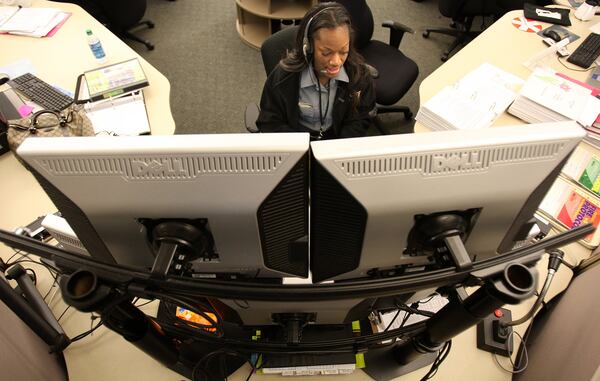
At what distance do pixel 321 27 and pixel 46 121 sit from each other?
104 centimetres

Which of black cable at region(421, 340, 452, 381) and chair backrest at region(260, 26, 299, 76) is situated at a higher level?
chair backrest at region(260, 26, 299, 76)

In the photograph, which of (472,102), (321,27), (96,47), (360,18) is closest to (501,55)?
(472,102)

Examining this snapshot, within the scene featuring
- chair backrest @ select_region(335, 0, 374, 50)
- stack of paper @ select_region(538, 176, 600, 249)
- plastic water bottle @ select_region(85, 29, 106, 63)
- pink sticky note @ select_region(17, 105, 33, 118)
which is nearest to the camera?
stack of paper @ select_region(538, 176, 600, 249)

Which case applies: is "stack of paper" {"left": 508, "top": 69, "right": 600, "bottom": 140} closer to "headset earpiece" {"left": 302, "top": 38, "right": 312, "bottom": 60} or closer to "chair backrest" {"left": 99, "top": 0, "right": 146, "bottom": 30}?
"headset earpiece" {"left": 302, "top": 38, "right": 312, "bottom": 60}

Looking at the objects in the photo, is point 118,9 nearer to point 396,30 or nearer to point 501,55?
point 396,30

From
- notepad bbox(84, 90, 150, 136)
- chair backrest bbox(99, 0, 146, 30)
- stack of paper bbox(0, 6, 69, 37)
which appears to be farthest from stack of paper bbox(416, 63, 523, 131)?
chair backrest bbox(99, 0, 146, 30)

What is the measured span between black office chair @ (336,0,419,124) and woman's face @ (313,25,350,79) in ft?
2.01

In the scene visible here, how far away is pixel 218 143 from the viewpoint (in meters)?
0.63

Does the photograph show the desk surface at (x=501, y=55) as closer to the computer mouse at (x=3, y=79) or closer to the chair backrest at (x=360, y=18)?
the chair backrest at (x=360, y=18)

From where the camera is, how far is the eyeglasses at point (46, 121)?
1.38 metres

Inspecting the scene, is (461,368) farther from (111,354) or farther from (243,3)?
(243,3)

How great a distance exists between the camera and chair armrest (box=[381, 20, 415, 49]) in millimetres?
2219

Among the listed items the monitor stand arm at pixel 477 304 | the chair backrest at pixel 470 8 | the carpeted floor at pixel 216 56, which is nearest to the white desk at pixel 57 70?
the carpeted floor at pixel 216 56

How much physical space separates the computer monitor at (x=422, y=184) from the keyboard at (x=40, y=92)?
1.43 meters
